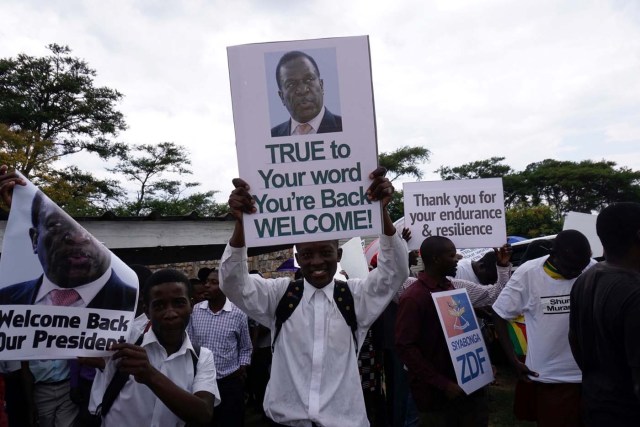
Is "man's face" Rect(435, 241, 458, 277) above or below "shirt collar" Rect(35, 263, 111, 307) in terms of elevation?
below

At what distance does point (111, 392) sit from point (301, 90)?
1563 mm

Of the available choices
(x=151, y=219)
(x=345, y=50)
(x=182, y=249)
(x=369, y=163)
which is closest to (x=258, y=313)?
(x=369, y=163)

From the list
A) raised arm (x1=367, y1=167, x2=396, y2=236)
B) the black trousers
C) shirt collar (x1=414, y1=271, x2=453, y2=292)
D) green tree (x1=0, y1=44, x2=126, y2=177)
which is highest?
green tree (x1=0, y1=44, x2=126, y2=177)

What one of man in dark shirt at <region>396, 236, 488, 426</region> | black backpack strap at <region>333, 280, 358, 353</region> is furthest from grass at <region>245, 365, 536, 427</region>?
black backpack strap at <region>333, 280, 358, 353</region>

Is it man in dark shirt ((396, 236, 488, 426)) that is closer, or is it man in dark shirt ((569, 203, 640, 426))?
man in dark shirt ((569, 203, 640, 426))

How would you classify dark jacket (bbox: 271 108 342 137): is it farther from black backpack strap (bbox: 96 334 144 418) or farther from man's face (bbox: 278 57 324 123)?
black backpack strap (bbox: 96 334 144 418)

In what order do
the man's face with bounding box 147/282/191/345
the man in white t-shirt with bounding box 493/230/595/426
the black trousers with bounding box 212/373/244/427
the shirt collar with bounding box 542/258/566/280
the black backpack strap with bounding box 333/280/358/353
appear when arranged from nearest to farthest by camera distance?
the man's face with bounding box 147/282/191/345
the black backpack strap with bounding box 333/280/358/353
the man in white t-shirt with bounding box 493/230/595/426
the shirt collar with bounding box 542/258/566/280
the black trousers with bounding box 212/373/244/427

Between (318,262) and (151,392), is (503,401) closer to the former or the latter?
(318,262)

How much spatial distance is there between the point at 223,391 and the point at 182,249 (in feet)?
15.6

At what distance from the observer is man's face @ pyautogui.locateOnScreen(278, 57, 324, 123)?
245 centimetres

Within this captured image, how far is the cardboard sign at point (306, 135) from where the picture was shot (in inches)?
95.2

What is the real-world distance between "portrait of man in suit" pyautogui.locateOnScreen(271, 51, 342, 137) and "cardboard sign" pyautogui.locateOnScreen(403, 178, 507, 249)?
2.39 meters

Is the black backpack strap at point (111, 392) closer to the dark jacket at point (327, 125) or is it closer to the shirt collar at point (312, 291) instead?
the shirt collar at point (312, 291)

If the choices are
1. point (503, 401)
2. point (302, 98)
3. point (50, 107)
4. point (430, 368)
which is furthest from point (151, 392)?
point (50, 107)
